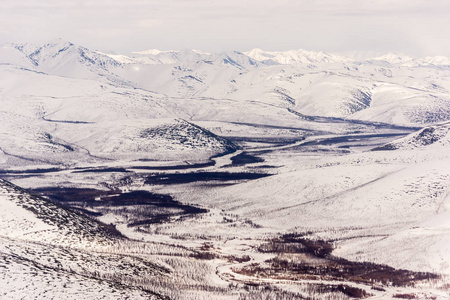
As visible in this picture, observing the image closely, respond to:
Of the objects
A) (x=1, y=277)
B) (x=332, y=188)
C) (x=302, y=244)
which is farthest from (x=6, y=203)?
(x=332, y=188)

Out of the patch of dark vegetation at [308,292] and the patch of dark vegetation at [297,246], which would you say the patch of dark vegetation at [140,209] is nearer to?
the patch of dark vegetation at [297,246]

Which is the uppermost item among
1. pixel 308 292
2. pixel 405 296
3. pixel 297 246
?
pixel 405 296

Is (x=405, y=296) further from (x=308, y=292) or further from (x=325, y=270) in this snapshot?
(x=325, y=270)

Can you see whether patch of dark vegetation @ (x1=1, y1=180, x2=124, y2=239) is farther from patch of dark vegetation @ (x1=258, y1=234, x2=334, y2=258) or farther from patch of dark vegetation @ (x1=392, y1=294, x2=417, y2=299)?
patch of dark vegetation @ (x1=392, y1=294, x2=417, y2=299)

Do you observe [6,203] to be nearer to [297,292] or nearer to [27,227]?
[27,227]

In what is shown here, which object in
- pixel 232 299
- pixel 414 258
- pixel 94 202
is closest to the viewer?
pixel 232 299

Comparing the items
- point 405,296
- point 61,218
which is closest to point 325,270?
point 405,296

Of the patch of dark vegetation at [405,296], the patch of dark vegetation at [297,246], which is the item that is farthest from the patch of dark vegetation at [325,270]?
the patch of dark vegetation at [405,296]

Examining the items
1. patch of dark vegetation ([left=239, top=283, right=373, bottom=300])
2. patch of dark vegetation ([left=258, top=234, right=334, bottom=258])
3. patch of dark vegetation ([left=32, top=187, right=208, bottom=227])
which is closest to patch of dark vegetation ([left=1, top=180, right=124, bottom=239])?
patch of dark vegetation ([left=32, top=187, right=208, bottom=227])
